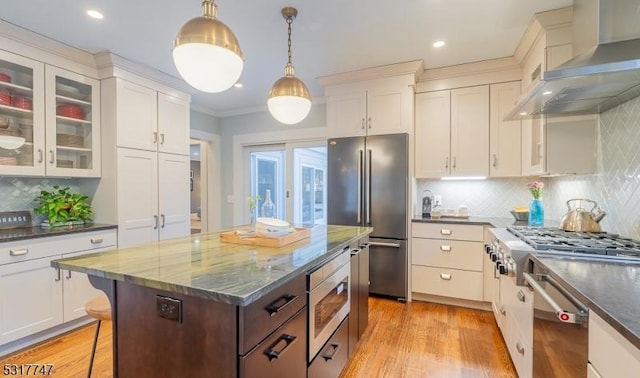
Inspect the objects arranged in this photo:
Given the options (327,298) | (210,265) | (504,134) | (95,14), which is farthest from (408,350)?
(95,14)

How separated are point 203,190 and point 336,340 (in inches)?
156

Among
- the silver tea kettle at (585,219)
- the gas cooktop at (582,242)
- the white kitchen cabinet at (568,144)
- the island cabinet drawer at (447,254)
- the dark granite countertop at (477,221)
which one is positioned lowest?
the island cabinet drawer at (447,254)

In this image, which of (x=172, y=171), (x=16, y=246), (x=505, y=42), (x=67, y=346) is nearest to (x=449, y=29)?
(x=505, y=42)

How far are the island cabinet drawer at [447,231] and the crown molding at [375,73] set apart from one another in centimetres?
166

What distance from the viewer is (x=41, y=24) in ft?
7.75

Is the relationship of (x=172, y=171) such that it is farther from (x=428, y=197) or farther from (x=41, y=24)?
(x=428, y=197)

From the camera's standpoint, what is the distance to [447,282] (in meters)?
3.12

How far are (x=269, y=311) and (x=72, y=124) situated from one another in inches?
122

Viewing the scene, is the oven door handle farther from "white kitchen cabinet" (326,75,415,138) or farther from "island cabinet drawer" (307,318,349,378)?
"white kitchen cabinet" (326,75,415,138)

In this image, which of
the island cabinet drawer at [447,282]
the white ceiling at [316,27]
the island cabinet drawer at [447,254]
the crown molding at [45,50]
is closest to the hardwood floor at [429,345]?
the island cabinet drawer at [447,282]

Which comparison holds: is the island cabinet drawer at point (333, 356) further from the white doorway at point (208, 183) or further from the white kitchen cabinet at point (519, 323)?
the white doorway at point (208, 183)

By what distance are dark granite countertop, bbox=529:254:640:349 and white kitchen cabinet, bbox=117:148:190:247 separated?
11.1ft

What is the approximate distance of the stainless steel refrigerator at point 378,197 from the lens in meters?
3.23

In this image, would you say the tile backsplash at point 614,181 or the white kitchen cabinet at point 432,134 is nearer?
the tile backsplash at point 614,181
